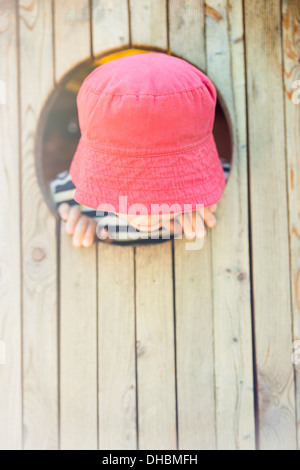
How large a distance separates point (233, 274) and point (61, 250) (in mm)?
496

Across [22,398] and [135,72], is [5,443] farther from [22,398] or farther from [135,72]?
[135,72]

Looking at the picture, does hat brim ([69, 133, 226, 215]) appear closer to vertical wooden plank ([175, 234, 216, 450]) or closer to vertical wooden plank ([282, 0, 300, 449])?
vertical wooden plank ([175, 234, 216, 450])

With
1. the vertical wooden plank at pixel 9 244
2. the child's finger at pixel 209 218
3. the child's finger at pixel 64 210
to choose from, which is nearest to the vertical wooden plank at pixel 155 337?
the child's finger at pixel 209 218

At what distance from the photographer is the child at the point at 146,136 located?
0.92 meters

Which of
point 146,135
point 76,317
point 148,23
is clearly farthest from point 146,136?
point 76,317

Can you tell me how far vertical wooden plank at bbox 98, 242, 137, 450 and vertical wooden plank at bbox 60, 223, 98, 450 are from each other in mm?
23

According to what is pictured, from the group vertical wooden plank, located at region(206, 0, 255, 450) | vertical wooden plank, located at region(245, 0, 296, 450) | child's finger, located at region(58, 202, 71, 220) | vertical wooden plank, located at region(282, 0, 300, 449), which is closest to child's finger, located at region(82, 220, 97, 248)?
child's finger, located at region(58, 202, 71, 220)

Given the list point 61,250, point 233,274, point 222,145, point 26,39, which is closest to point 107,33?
point 26,39

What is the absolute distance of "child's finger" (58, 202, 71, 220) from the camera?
4.33 ft

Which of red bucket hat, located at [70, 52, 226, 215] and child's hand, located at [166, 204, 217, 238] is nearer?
red bucket hat, located at [70, 52, 226, 215]

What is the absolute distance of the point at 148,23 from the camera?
1.24m

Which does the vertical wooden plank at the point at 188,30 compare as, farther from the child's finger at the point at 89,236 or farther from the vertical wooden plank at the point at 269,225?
the child's finger at the point at 89,236

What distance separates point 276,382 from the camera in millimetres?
1318

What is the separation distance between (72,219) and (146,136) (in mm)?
446
